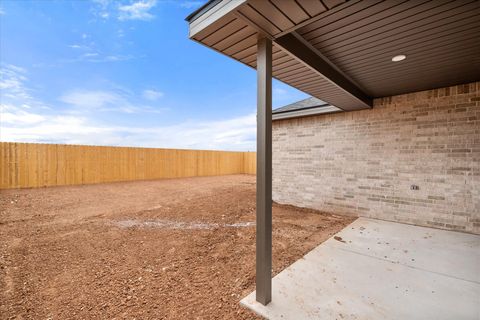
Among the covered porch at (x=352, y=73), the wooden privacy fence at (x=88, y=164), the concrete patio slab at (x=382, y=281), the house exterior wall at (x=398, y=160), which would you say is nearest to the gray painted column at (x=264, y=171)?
the covered porch at (x=352, y=73)

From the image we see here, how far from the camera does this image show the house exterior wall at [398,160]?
11.4 feet

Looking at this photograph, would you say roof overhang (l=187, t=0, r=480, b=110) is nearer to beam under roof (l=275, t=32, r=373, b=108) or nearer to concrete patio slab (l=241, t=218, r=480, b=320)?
beam under roof (l=275, t=32, r=373, b=108)

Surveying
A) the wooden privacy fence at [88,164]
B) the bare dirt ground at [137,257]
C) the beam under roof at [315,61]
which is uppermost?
the beam under roof at [315,61]

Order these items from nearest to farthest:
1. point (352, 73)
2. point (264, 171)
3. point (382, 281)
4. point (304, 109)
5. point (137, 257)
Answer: point (264, 171) → point (382, 281) → point (137, 257) → point (352, 73) → point (304, 109)

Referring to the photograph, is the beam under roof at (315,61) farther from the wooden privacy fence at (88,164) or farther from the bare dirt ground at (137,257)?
the wooden privacy fence at (88,164)

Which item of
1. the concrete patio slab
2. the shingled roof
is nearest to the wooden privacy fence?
the shingled roof

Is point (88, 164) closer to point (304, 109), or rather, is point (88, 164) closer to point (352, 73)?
point (304, 109)

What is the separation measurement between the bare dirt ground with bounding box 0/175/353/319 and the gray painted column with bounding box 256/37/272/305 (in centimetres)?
30

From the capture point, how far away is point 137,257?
8.77ft

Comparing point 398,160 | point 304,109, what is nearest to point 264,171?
point 398,160

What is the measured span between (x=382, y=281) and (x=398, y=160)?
305cm

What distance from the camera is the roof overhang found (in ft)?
5.20

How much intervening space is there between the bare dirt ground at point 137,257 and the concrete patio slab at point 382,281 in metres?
0.30

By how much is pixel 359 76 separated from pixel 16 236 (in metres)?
6.61
